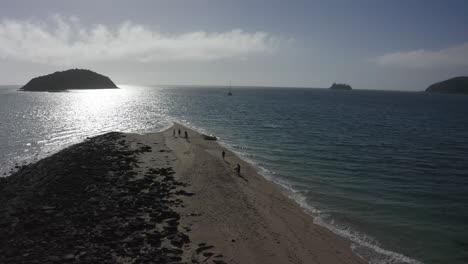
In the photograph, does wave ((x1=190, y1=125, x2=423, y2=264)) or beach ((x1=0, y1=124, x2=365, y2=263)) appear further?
wave ((x1=190, y1=125, x2=423, y2=264))

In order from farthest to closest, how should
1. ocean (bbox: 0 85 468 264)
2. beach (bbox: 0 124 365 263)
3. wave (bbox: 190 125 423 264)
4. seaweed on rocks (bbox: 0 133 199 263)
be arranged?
ocean (bbox: 0 85 468 264)
wave (bbox: 190 125 423 264)
beach (bbox: 0 124 365 263)
seaweed on rocks (bbox: 0 133 199 263)

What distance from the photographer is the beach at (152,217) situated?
16.5 metres

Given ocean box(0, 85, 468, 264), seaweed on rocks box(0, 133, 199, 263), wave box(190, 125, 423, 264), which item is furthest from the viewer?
ocean box(0, 85, 468, 264)

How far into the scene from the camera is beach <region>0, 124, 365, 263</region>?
16.5 metres

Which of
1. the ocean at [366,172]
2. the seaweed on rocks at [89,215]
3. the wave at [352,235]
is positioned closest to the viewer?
the seaweed on rocks at [89,215]

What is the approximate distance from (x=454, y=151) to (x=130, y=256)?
145 feet

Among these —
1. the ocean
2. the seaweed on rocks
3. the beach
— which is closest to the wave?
the ocean

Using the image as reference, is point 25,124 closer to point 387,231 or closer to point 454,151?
point 387,231

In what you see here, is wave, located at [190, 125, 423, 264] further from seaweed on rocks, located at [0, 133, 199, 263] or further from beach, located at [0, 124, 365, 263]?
seaweed on rocks, located at [0, 133, 199, 263]

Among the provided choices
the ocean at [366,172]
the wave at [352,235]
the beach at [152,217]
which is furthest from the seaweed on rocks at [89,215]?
the ocean at [366,172]

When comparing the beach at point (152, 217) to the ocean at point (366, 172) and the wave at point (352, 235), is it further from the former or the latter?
the ocean at point (366, 172)

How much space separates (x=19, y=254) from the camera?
50.9 feet

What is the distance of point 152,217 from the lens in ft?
67.2

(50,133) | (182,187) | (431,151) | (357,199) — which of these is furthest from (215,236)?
(50,133)
